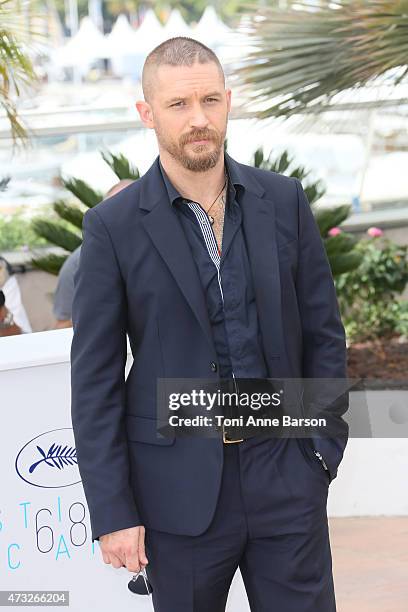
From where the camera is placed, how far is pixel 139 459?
238 cm

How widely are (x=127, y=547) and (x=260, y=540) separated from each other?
29 cm

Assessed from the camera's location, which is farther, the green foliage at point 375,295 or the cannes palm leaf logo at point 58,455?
the green foliage at point 375,295

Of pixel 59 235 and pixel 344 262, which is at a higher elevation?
pixel 59 235

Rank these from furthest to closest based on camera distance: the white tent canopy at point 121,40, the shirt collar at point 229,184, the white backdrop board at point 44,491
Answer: the white tent canopy at point 121,40 < the white backdrop board at point 44,491 < the shirt collar at point 229,184


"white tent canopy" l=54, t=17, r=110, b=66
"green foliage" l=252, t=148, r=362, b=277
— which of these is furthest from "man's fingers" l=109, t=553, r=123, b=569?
"white tent canopy" l=54, t=17, r=110, b=66

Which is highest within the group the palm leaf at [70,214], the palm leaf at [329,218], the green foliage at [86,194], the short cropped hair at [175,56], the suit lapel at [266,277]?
the short cropped hair at [175,56]

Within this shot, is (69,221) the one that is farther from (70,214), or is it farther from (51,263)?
(51,263)

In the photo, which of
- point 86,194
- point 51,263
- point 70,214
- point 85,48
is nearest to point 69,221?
point 70,214

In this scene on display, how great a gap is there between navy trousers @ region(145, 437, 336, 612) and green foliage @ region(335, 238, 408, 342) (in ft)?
19.2

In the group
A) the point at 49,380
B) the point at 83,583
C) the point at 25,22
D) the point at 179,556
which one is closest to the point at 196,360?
the point at 179,556

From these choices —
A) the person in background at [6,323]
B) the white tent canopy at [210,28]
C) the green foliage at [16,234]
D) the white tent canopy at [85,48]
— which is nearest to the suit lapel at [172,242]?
the person in background at [6,323]

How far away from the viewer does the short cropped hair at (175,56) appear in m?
2.31

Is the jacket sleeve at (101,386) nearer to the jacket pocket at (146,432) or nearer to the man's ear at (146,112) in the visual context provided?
the jacket pocket at (146,432)

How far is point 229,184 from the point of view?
8.01ft
